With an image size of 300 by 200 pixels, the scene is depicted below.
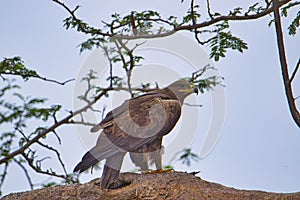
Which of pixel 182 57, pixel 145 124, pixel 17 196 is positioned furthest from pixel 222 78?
pixel 17 196

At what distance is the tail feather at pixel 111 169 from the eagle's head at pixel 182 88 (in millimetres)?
2074

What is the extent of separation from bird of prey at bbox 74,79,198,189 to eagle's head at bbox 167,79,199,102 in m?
0.88

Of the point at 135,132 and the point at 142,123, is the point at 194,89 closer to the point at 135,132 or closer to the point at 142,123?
the point at 142,123

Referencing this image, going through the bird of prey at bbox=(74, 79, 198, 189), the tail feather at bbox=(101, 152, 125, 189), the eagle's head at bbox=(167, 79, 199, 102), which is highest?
the eagle's head at bbox=(167, 79, 199, 102)

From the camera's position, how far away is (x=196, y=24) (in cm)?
609

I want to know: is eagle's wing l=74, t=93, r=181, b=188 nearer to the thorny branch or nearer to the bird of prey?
the bird of prey

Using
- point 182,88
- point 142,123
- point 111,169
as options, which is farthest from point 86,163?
point 182,88

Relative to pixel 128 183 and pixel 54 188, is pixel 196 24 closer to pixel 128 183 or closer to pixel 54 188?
pixel 128 183

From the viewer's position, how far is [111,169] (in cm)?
519

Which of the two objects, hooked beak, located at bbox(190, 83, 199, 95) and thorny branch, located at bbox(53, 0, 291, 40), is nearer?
thorny branch, located at bbox(53, 0, 291, 40)

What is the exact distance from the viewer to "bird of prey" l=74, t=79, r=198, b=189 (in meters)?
5.35

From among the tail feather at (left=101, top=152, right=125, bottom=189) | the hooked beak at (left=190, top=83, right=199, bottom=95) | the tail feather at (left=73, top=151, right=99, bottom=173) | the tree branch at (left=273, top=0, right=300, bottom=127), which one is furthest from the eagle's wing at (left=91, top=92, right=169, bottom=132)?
the tree branch at (left=273, top=0, right=300, bottom=127)

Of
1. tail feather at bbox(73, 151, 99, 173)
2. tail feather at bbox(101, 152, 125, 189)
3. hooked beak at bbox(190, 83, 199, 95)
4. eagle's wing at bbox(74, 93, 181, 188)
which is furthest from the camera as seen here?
hooked beak at bbox(190, 83, 199, 95)

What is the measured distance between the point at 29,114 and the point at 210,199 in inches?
180
